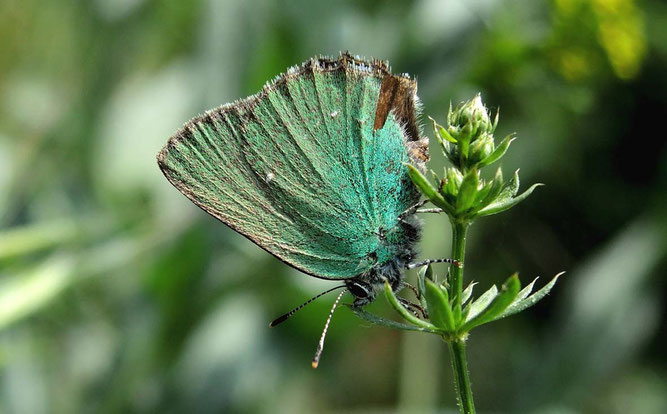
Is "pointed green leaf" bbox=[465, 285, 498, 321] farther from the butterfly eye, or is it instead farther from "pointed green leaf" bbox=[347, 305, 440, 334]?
the butterfly eye

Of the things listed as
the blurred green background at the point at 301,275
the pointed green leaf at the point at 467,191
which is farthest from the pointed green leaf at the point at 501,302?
the blurred green background at the point at 301,275

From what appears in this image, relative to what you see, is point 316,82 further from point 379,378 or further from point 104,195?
point 379,378

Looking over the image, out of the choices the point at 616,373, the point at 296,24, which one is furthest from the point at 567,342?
the point at 296,24

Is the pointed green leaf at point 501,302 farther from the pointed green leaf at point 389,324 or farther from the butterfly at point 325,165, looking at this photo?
the butterfly at point 325,165

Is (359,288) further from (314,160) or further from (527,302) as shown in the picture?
Result: (527,302)

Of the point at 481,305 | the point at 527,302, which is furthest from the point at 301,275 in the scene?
the point at 527,302

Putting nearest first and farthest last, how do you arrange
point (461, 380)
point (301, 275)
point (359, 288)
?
point (461, 380) → point (359, 288) → point (301, 275)
